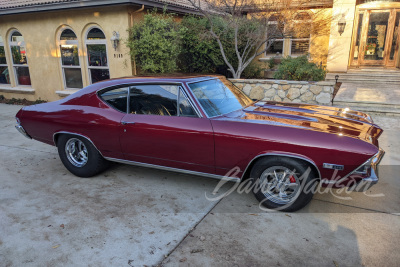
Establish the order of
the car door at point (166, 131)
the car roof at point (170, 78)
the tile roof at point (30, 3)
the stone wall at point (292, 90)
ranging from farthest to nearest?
1. the tile roof at point (30, 3)
2. the stone wall at point (292, 90)
3. the car roof at point (170, 78)
4. the car door at point (166, 131)

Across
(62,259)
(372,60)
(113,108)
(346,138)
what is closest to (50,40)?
(113,108)

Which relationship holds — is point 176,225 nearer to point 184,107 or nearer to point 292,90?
point 184,107

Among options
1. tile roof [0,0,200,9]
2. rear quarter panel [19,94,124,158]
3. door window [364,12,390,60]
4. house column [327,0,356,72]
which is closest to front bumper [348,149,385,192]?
rear quarter panel [19,94,124,158]

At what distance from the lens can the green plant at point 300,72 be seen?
8266 mm

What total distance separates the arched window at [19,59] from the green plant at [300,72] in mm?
9972

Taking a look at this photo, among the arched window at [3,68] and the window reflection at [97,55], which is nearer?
the window reflection at [97,55]

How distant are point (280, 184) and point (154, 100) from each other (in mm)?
1992

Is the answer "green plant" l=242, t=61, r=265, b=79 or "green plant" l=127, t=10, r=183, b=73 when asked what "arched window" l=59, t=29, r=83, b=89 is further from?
"green plant" l=242, t=61, r=265, b=79

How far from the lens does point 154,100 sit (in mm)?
4039

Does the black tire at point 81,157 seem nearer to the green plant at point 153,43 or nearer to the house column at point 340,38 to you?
the green plant at point 153,43

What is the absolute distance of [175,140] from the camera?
149 inches

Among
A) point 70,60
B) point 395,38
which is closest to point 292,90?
point 395,38

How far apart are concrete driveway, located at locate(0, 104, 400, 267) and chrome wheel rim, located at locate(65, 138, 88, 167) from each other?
0.27 m

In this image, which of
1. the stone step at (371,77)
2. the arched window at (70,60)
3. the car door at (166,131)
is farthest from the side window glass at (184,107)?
the stone step at (371,77)
